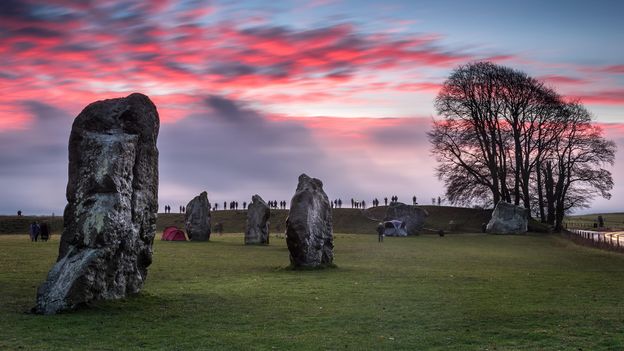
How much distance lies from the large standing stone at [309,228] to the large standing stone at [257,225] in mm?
18662

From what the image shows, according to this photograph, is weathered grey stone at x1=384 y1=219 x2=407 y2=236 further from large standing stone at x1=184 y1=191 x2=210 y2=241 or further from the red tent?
the red tent

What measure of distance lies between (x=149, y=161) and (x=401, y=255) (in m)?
20.1

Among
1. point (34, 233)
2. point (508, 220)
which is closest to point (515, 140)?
point (508, 220)

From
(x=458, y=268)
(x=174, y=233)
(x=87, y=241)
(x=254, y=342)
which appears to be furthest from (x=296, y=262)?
(x=174, y=233)

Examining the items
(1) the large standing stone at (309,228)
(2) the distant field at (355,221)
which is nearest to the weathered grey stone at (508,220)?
(2) the distant field at (355,221)

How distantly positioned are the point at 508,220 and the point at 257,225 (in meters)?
27.8

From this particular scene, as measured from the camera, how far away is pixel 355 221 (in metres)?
80.9

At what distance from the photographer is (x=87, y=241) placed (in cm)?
1564

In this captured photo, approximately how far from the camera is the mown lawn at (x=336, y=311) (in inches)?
490

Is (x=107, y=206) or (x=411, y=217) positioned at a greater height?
(x=411, y=217)

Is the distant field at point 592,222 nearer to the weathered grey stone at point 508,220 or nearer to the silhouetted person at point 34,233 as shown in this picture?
the weathered grey stone at point 508,220

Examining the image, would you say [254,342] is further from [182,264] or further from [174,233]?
[174,233]

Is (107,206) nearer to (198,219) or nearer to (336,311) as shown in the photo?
(336,311)

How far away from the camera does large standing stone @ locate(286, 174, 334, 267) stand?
88.4 ft
